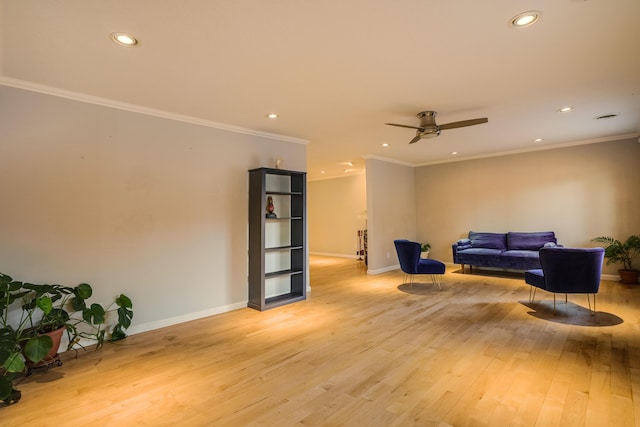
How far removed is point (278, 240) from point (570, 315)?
413cm

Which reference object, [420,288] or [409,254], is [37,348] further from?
[420,288]

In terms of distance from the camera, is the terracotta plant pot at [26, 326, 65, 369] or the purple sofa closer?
the terracotta plant pot at [26, 326, 65, 369]

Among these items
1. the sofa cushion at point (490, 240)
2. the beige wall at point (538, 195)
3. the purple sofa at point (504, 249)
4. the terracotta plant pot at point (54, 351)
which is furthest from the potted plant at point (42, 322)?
the beige wall at point (538, 195)

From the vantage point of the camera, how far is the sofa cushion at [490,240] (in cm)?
687

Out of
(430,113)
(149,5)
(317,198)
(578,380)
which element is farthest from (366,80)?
(317,198)

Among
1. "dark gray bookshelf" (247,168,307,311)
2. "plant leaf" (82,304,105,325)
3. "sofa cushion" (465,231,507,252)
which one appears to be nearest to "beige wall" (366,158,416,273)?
"sofa cushion" (465,231,507,252)

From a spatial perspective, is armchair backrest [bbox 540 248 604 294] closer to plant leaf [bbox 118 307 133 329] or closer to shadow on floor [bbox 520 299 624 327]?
shadow on floor [bbox 520 299 624 327]

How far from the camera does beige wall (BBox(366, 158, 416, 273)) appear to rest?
709 cm

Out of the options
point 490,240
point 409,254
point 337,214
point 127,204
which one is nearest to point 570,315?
point 409,254

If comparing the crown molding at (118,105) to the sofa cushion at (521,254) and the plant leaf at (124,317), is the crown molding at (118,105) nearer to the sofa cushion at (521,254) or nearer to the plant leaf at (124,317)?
the plant leaf at (124,317)

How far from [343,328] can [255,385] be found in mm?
1447

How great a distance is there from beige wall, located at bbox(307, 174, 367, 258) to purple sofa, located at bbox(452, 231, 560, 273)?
317 cm

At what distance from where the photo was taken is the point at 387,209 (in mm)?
7480

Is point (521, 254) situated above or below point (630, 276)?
above
